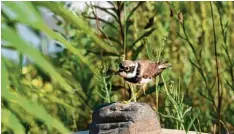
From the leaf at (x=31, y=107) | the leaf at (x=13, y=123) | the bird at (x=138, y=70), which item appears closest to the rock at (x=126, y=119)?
the bird at (x=138, y=70)

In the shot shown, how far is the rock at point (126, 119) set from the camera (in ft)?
8.64

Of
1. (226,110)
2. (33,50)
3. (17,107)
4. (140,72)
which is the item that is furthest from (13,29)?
(226,110)

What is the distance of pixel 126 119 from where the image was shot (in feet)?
8.72

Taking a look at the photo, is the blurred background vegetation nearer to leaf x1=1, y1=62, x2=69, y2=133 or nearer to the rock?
the rock

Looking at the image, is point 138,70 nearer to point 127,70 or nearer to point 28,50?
point 127,70

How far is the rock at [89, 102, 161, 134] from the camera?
263 centimetres

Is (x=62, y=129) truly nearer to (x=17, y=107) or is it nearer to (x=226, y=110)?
(x=17, y=107)

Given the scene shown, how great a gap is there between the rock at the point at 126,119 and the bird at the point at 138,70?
107 millimetres

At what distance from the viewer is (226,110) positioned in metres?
4.04

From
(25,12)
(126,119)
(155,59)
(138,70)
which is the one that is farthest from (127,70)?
(25,12)

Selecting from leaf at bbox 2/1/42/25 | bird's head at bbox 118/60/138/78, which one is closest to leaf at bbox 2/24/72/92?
leaf at bbox 2/1/42/25

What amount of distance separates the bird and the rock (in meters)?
0.11

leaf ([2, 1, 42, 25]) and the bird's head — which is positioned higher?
leaf ([2, 1, 42, 25])

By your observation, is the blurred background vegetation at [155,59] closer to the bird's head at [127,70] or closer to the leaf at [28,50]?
the bird's head at [127,70]
